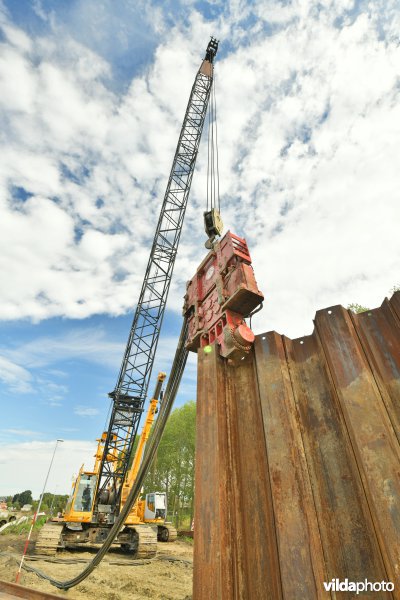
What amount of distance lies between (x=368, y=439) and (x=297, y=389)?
0.68 meters

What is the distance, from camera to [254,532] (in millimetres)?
2225

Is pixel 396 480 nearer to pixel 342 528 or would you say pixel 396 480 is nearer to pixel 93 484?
pixel 342 528

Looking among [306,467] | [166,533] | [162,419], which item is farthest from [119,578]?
[166,533]

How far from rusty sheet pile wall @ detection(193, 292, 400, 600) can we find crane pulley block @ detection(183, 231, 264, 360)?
1.02 ft

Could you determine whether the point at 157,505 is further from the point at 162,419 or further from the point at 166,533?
the point at 162,419

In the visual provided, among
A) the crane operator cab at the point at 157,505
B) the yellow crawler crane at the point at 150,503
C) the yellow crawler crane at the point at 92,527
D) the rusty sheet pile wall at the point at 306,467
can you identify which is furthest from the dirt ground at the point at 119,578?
the crane operator cab at the point at 157,505

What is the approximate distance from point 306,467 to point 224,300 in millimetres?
1811

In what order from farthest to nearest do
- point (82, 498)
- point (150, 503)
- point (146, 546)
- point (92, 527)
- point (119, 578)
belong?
point (150, 503) → point (82, 498) → point (92, 527) → point (146, 546) → point (119, 578)

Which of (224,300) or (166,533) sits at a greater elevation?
(224,300)

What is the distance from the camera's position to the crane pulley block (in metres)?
2.97

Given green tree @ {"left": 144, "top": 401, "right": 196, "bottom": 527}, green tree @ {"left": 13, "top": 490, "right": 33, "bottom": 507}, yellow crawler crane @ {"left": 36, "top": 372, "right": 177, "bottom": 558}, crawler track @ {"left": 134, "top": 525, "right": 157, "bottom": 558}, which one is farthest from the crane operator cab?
green tree @ {"left": 13, "top": 490, "right": 33, "bottom": 507}

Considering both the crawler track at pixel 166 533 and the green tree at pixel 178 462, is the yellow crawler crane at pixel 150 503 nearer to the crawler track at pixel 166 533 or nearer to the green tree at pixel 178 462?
the crawler track at pixel 166 533

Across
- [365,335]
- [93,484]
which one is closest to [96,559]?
[365,335]

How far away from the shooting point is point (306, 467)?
2.17 metres
